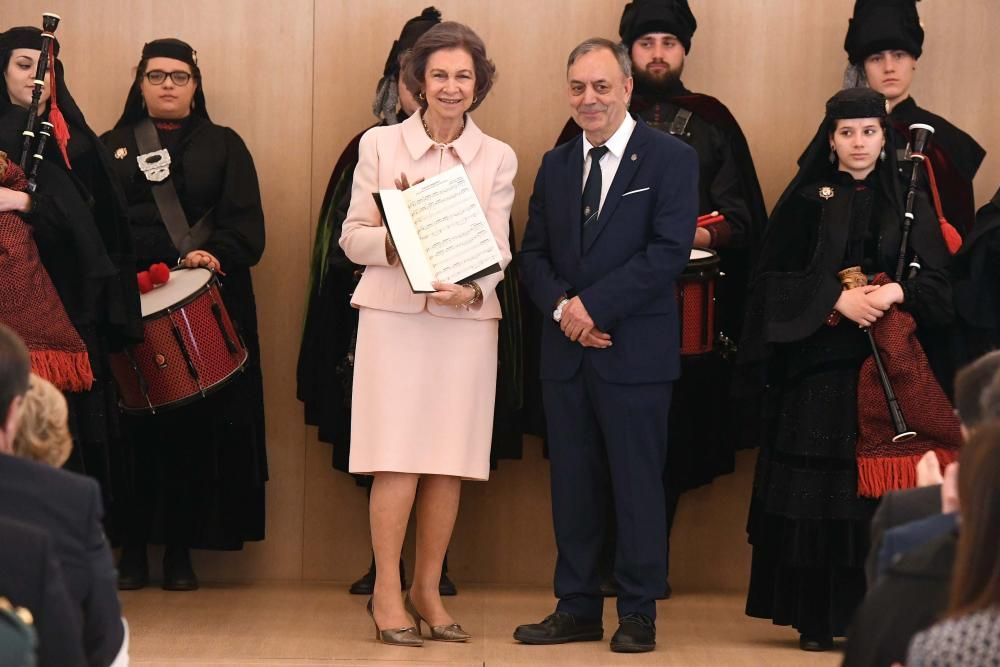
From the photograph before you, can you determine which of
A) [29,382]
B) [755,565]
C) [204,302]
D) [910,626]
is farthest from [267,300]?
[910,626]

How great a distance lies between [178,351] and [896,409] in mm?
2267

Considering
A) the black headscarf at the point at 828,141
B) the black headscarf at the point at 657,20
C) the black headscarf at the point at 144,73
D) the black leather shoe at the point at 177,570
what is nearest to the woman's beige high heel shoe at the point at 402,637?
the black leather shoe at the point at 177,570

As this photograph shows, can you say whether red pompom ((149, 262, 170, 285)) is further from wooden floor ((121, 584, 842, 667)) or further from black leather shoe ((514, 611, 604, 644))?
black leather shoe ((514, 611, 604, 644))

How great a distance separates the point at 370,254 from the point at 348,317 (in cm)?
106

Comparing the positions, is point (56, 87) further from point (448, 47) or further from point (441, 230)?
point (441, 230)

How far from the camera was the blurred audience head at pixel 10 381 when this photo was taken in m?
2.44

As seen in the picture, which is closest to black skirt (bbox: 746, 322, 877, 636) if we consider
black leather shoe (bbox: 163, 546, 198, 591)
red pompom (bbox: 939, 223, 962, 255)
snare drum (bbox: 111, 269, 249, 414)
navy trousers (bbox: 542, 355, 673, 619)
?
navy trousers (bbox: 542, 355, 673, 619)

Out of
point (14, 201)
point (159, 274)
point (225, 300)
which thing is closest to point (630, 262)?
point (159, 274)

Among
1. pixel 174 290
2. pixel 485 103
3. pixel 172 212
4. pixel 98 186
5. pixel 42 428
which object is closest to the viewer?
pixel 42 428

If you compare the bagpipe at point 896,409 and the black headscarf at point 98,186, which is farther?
the black headscarf at point 98,186

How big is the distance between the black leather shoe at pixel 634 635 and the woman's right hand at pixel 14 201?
215cm

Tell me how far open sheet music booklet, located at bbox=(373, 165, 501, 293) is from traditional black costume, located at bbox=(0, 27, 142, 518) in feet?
3.04

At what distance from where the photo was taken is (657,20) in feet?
18.7

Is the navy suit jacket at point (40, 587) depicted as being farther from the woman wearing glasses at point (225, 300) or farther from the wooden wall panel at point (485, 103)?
the wooden wall panel at point (485, 103)
